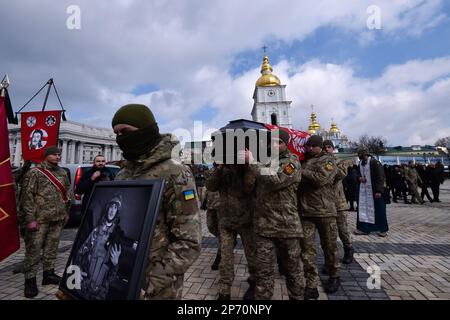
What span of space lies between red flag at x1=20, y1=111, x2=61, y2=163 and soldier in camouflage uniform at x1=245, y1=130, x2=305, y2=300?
4.62m

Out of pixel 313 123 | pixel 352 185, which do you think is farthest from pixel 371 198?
pixel 313 123

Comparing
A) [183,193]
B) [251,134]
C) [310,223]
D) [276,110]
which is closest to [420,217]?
[310,223]

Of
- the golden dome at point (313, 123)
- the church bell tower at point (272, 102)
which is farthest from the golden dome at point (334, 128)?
the church bell tower at point (272, 102)

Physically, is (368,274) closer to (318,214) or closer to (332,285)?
(332,285)

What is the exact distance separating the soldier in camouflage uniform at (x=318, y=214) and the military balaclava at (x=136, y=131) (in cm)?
214

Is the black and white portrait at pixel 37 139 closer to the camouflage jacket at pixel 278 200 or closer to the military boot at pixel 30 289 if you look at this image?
the military boot at pixel 30 289

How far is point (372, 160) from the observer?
5.69 metres

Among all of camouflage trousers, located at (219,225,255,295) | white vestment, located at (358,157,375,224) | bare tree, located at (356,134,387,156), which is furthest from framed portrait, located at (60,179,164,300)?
bare tree, located at (356,134,387,156)

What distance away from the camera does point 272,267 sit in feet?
8.02

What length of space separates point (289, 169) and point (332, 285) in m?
1.74

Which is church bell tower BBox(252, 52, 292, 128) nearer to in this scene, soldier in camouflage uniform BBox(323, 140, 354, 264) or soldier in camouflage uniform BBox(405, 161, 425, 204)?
soldier in camouflage uniform BBox(405, 161, 425, 204)
